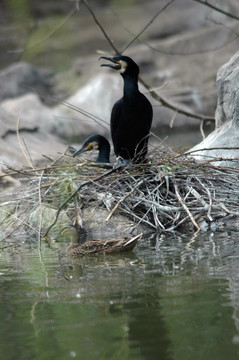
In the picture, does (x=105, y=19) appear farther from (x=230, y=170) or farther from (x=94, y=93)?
(x=230, y=170)

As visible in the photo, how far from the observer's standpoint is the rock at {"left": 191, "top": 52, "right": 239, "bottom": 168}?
769 centimetres

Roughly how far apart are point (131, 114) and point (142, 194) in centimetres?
85

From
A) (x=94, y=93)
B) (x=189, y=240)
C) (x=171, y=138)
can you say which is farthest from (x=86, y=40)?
(x=189, y=240)

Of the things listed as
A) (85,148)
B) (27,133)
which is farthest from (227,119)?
(27,133)

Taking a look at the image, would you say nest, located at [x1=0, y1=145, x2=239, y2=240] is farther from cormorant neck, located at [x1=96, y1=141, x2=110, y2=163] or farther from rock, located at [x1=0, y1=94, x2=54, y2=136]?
rock, located at [x1=0, y1=94, x2=54, y2=136]

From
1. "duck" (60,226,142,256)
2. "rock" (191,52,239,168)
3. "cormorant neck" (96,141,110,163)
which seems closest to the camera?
"duck" (60,226,142,256)

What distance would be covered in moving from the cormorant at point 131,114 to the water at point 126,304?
1638mm

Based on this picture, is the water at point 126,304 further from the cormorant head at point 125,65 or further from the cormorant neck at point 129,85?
the cormorant head at point 125,65

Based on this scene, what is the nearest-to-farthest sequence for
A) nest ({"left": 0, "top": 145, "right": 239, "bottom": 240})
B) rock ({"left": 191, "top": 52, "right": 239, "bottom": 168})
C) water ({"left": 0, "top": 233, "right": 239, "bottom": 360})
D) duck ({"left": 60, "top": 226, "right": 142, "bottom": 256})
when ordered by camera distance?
water ({"left": 0, "top": 233, "right": 239, "bottom": 360}) < duck ({"left": 60, "top": 226, "right": 142, "bottom": 256}) < nest ({"left": 0, "top": 145, "right": 239, "bottom": 240}) < rock ({"left": 191, "top": 52, "right": 239, "bottom": 168})

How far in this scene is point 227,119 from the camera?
809 cm

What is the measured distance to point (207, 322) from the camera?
3643 mm

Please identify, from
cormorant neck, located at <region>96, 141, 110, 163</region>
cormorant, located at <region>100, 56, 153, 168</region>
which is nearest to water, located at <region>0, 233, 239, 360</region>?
cormorant, located at <region>100, 56, 153, 168</region>

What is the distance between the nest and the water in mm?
756

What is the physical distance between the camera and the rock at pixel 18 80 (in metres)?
18.8
